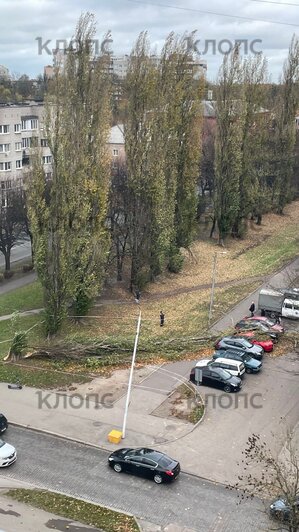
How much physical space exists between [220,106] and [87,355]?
97.8 ft

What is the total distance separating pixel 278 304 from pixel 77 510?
2121 cm

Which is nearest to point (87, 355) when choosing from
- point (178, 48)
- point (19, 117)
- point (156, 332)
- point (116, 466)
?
point (156, 332)

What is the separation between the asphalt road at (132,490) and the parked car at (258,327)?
13.6 metres

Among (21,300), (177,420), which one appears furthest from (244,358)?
(21,300)

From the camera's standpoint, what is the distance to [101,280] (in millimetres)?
35344

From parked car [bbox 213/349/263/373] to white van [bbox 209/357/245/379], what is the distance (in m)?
0.57

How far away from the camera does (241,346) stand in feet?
98.3

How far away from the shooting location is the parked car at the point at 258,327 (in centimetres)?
3219

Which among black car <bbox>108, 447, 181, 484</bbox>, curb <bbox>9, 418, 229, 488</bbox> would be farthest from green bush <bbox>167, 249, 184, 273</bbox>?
black car <bbox>108, 447, 181, 484</bbox>

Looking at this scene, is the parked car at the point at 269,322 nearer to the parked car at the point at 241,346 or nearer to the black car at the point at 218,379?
the parked car at the point at 241,346

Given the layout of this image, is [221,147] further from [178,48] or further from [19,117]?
[19,117]

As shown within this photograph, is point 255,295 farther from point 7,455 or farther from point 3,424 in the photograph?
point 7,455

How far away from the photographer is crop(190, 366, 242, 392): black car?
86.1 feet

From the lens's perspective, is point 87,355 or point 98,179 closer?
point 87,355
